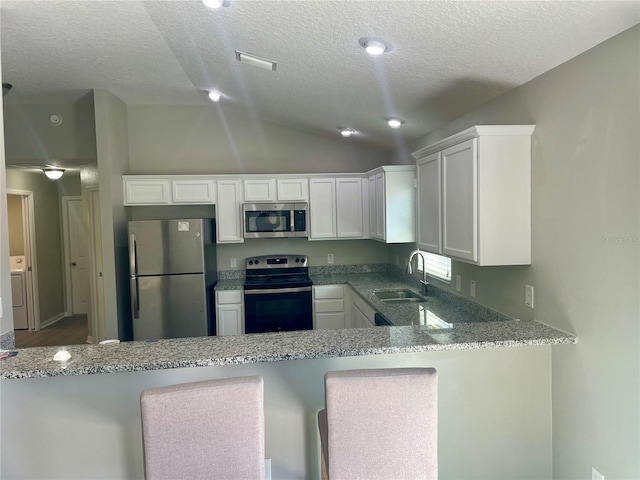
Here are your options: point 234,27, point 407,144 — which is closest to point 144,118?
point 234,27

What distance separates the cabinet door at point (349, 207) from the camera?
4.51 metres

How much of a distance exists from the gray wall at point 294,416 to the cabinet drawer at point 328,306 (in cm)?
241

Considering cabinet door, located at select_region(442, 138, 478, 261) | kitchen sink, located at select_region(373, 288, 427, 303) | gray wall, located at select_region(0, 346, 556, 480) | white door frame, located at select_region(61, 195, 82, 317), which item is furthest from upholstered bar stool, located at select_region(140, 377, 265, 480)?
white door frame, located at select_region(61, 195, 82, 317)

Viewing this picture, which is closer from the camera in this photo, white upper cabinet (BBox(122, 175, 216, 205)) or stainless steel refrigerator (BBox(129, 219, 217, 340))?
stainless steel refrigerator (BBox(129, 219, 217, 340))

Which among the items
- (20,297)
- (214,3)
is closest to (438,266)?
(214,3)

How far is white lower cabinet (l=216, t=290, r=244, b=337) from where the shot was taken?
420cm

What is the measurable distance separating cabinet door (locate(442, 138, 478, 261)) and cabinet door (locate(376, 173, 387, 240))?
126cm

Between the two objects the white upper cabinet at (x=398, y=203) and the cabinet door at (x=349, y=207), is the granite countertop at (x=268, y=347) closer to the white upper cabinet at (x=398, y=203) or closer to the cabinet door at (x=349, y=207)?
the white upper cabinet at (x=398, y=203)

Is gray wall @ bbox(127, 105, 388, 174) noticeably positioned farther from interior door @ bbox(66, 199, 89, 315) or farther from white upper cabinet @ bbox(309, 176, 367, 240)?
interior door @ bbox(66, 199, 89, 315)

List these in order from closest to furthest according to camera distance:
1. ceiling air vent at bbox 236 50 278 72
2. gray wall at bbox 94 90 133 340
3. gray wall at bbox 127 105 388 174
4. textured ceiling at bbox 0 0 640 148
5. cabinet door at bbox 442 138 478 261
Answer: textured ceiling at bbox 0 0 640 148 → cabinet door at bbox 442 138 478 261 → ceiling air vent at bbox 236 50 278 72 → gray wall at bbox 94 90 133 340 → gray wall at bbox 127 105 388 174

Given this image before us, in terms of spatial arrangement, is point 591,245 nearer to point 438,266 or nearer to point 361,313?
point 438,266

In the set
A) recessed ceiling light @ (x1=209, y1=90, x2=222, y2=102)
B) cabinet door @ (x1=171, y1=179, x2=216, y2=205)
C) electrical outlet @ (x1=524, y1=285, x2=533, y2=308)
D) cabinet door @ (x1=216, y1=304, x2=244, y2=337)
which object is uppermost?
recessed ceiling light @ (x1=209, y1=90, x2=222, y2=102)

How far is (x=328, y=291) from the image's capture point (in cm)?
434

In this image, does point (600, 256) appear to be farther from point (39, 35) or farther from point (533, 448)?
point (39, 35)
